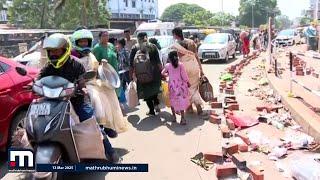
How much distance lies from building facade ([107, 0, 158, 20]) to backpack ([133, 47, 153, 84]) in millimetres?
75504

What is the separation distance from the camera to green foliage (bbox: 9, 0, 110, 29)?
133 feet

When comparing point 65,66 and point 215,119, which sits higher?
point 65,66

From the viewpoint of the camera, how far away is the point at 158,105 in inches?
362

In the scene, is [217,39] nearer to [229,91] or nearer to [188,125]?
[229,91]

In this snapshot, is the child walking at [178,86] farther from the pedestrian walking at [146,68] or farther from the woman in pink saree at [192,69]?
the woman in pink saree at [192,69]

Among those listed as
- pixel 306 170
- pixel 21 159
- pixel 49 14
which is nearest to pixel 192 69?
pixel 306 170

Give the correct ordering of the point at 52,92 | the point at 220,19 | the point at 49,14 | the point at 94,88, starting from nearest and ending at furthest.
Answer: the point at 52,92 < the point at 94,88 < the point at 49,14 < the point at 220,19

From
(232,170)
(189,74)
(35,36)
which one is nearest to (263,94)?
(189,74)

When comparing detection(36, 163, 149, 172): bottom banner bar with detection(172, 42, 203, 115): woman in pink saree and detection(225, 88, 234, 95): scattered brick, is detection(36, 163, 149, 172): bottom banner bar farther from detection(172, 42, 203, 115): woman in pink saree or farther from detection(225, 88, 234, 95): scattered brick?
detection(225, 88, 234, 95): scattered brick

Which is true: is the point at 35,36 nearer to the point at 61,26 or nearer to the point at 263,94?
the point at 263,94

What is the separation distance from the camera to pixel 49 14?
45.1 metres

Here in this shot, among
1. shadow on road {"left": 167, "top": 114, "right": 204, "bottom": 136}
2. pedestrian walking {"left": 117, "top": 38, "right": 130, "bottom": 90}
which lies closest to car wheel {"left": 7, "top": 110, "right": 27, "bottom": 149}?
shadow on road {"left": 167, "top": 114, "right": 204, "bottom": 136}

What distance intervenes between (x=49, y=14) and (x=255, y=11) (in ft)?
270

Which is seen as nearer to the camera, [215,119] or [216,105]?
[215,119]
